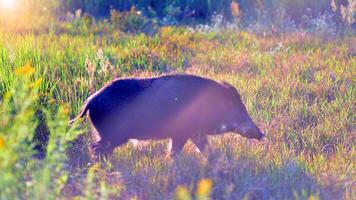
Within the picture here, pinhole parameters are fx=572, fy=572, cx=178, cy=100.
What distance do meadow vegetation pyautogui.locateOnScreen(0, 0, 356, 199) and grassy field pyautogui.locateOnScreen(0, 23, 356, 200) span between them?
0.5 inches

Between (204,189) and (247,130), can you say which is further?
(247,130)

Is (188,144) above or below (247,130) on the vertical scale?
below

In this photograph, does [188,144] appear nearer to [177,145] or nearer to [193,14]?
[177,145]

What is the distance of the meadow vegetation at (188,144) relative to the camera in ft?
10.2

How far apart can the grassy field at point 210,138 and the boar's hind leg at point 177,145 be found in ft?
0.23

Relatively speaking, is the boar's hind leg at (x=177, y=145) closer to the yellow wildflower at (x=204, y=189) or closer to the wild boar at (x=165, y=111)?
the wild boar at (x=165, y=111)

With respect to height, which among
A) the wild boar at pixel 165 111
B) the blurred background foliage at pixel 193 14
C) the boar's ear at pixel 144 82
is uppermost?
the boar's ear at pixel 144 82

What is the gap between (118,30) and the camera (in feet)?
31.4

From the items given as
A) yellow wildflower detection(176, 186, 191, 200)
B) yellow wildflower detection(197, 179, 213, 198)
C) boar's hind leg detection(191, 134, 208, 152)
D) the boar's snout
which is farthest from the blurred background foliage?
yellow wildflower detection(197, 179, 213, 198)

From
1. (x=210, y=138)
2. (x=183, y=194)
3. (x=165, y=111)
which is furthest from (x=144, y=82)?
(x=183, y=194)

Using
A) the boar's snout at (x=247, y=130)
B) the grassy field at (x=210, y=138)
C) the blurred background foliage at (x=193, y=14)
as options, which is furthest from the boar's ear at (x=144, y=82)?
the blurred background foliage at (x=193, y=14)

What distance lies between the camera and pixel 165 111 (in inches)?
165

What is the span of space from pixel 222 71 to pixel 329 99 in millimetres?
1514

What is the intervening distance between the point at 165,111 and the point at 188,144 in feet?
2.44
